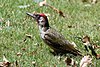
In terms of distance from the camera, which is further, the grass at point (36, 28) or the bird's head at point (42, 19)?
the bird's head at point (42, 19)

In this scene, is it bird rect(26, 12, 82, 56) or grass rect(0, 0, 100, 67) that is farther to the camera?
bird rect(26, 12, 82, 56)

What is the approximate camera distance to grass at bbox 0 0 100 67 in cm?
783

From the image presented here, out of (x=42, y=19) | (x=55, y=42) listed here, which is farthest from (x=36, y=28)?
(x=55, y=42)

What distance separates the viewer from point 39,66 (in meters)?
7.43

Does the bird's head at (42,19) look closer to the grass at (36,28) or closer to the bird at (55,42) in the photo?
the bird at (55,42)

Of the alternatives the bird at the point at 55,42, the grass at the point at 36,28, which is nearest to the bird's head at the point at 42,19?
the bird at the point at 55,42

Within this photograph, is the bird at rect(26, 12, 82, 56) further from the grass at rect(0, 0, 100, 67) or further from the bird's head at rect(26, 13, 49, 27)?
the grass at rect(0, 0, 100, 67)

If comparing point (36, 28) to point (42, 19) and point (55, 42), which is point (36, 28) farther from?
point (55, 42)

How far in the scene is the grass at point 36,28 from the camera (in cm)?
783

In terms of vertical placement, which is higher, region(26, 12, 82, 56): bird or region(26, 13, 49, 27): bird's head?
region(26, 13, 49, 27): bird's head

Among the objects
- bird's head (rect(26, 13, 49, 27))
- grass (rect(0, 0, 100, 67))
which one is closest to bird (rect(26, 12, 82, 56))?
bird's head (rect(26, 13, 49, 27))

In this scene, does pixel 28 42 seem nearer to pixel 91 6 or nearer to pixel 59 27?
pixel 59 27

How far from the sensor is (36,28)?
9547 millimetres

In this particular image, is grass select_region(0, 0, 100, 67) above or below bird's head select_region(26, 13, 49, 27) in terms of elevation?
below
